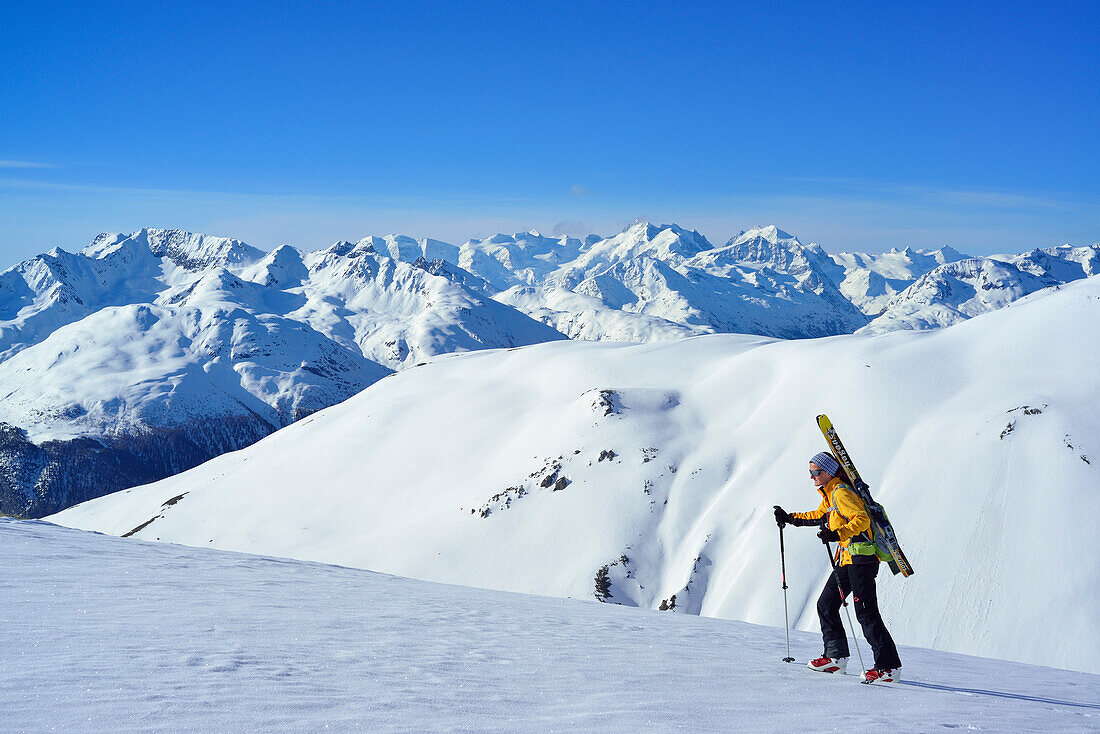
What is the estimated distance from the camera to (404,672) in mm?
8906

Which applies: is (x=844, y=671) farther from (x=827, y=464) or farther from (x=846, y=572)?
(x=827, y=464)

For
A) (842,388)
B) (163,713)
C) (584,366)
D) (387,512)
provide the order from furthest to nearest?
(584,366) < (387,512) < (842,388) < (163,713)

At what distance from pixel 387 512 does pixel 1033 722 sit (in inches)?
2775

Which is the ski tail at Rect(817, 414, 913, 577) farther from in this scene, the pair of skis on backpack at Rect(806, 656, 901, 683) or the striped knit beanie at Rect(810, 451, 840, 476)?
the pair of skis on backpack at Rect(806, 656, 901, 683)

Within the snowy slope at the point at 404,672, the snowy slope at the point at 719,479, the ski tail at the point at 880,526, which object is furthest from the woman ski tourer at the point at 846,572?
the snowy slope at the point at 719,479

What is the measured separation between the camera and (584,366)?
3814 inches

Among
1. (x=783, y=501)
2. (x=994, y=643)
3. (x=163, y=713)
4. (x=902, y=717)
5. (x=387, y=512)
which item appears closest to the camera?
(x=163, y=713)

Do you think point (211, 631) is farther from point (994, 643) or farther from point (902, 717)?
point (994, 643)

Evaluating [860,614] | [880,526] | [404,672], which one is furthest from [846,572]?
[404,672]

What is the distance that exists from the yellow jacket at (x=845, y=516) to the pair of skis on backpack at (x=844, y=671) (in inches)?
60.6

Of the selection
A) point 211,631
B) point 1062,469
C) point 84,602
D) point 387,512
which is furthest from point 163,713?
point 387,512

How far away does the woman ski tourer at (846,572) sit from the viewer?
10.3 m

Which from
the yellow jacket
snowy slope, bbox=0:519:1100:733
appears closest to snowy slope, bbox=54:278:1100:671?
snowy slope, bbox=0:519:1100:733

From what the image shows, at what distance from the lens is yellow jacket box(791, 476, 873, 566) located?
10.6 m
